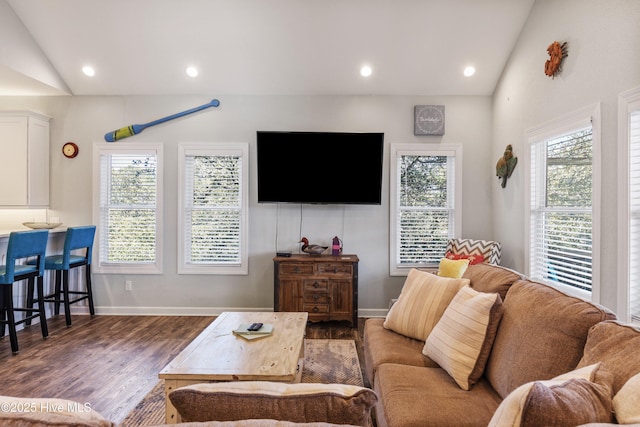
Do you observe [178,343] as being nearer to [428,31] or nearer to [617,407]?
[617,407]

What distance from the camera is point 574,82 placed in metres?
2.80

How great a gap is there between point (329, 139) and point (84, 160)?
3.10m

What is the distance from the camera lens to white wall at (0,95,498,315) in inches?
170

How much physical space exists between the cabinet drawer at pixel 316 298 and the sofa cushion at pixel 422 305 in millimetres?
1468

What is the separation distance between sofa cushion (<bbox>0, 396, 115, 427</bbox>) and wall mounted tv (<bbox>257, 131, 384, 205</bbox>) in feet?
11.5

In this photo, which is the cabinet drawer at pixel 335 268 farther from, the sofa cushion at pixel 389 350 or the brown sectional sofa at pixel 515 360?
the brown sectional sofa at pixel 515 360

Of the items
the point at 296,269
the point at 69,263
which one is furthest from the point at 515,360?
the point at 69,263

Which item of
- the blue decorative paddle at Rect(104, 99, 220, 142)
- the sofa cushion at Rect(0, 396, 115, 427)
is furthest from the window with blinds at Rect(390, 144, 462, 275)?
the sofa cushion at Rect(0, 396, 115, 427)

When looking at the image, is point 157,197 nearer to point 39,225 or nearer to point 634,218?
point 39,225

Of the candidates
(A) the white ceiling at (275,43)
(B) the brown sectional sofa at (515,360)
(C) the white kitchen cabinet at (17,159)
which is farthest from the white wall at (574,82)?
(C) the white kitchen cabinet at (17,159)

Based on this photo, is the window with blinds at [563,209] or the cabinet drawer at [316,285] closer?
the window with blinds at [563,209]

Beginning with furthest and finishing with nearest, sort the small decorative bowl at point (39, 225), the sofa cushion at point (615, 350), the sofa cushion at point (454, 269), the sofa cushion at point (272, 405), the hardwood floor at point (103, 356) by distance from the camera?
the small decorative bowl at point (39, 225) < the sofa cushion at point (454, 269) < the hardwood floor at point (103, 356) < the sofa cushion at point (615, 350) < the sofa cushion at point (272, 405)

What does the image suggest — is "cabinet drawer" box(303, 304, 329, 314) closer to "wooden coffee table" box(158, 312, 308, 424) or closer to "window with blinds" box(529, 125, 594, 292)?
"wooden coffee table" box(158, 312, 308, 424)

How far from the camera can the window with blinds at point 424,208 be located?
4.34 m
